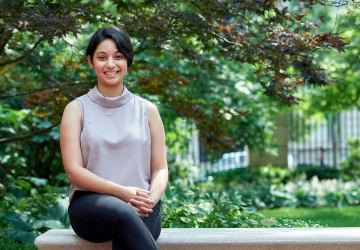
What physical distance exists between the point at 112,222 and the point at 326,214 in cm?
532

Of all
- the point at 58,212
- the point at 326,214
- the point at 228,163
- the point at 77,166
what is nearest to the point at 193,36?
the point at 58,212

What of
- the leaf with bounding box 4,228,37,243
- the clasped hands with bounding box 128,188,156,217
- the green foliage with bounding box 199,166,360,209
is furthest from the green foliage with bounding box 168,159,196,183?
the clasped hands with bounding box 128,188,156,217

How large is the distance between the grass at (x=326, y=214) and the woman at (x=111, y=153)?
13.0 ft

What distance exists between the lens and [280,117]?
14.1 metres

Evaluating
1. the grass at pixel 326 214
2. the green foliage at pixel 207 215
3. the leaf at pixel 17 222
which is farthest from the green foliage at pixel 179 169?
the leaf at pixel 17 222

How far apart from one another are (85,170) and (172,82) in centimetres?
238

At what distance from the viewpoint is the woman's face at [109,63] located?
3.15 meters

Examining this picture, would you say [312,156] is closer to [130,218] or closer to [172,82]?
[172,82]

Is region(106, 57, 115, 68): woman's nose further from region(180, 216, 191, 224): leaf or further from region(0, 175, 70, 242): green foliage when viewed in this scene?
region(0, 175, 70, 242): green foliage

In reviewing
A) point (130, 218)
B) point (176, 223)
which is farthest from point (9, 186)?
point (130, 218)

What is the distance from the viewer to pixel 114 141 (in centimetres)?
307

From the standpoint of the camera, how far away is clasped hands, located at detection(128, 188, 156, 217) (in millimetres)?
2947

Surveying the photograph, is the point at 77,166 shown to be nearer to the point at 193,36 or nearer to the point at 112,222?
the point at 112,222

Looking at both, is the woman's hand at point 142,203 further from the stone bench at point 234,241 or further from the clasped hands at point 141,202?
the stone bench at point 234,241
